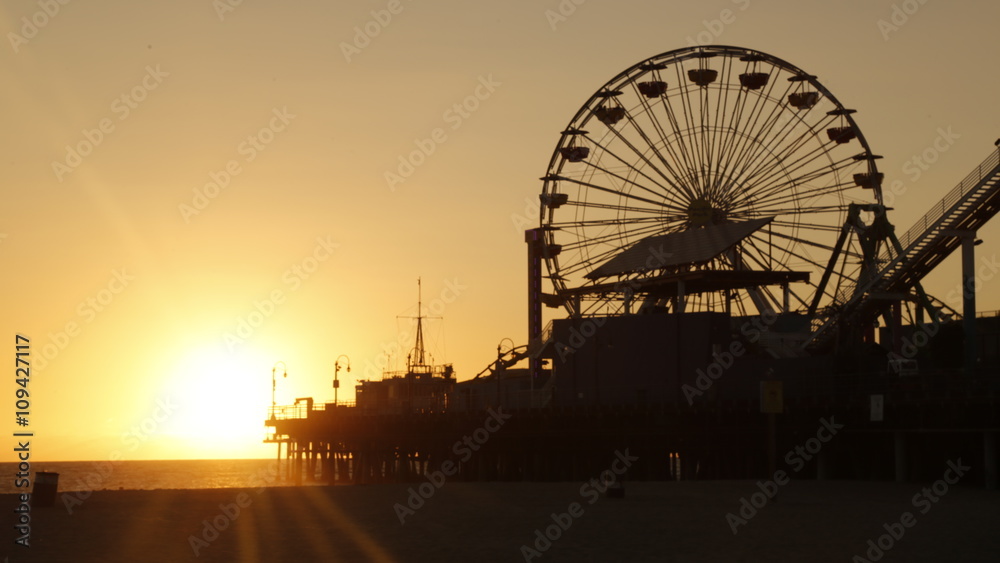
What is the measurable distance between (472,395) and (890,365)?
2947 cm

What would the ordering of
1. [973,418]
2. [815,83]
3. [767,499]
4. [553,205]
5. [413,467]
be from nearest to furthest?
[767,499], [973,418], [815,83], [553,205], [413,467]

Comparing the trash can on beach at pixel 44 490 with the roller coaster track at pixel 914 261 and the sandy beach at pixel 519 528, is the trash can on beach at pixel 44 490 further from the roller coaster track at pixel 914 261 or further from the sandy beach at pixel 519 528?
the roller coaster track at pixel 914 261

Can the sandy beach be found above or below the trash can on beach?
below

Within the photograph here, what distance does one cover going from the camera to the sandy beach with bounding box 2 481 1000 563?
88.2ft

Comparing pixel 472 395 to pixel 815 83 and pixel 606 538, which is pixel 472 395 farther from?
pixel 606 538

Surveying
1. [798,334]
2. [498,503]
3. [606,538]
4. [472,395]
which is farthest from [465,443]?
[606,538]

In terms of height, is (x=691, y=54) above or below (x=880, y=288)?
above

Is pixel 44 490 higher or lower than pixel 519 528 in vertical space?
higher

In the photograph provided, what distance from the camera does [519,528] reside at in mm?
31391

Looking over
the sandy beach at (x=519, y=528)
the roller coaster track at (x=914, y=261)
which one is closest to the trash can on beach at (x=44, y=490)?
the sandy beach at (x=519, y=528)

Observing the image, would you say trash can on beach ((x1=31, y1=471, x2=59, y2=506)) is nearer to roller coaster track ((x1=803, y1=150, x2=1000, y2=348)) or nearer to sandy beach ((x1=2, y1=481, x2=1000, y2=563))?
sandy beach ((x1=2, y1=481, x2=1000, y2=563))

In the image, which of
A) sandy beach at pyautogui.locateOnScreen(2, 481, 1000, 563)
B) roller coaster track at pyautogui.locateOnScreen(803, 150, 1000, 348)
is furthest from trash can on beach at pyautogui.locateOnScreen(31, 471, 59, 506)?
roller coaster track at pyautogui.locateOnScreen(803, 150, 1000, 348)

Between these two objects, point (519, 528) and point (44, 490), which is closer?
point (519, 528)

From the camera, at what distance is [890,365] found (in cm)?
5553
